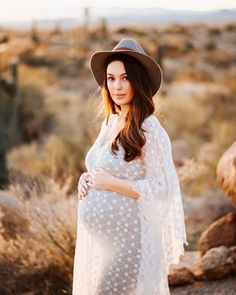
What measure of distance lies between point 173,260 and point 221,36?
41.9 metres

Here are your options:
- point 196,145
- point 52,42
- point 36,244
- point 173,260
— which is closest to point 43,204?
point 36,244

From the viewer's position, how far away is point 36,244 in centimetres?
513

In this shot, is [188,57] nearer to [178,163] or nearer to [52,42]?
[52,42]

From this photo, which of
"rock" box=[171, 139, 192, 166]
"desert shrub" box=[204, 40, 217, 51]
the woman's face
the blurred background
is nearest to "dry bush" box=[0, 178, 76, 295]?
the blurred background

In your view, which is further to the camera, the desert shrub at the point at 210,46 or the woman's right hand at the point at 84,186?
the desert shrub at the point at 210,46

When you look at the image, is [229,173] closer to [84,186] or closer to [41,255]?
[41,255]

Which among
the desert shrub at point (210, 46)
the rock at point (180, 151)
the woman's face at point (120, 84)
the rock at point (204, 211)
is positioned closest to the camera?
the woman's face at point (120, 84)

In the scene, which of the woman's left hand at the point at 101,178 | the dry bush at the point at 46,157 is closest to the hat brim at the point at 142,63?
the woman's left hand at the point at 101,178

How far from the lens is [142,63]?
3375 mm

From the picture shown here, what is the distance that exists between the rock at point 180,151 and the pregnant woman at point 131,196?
26.9 feet

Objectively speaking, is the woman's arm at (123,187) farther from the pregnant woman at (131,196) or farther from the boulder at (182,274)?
the boulder at (182,274)

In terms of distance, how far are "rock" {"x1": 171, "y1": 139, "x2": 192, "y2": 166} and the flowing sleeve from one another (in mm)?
8212

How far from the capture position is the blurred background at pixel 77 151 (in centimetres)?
508

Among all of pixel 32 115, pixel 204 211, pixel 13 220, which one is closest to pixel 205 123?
pixel 32 115
